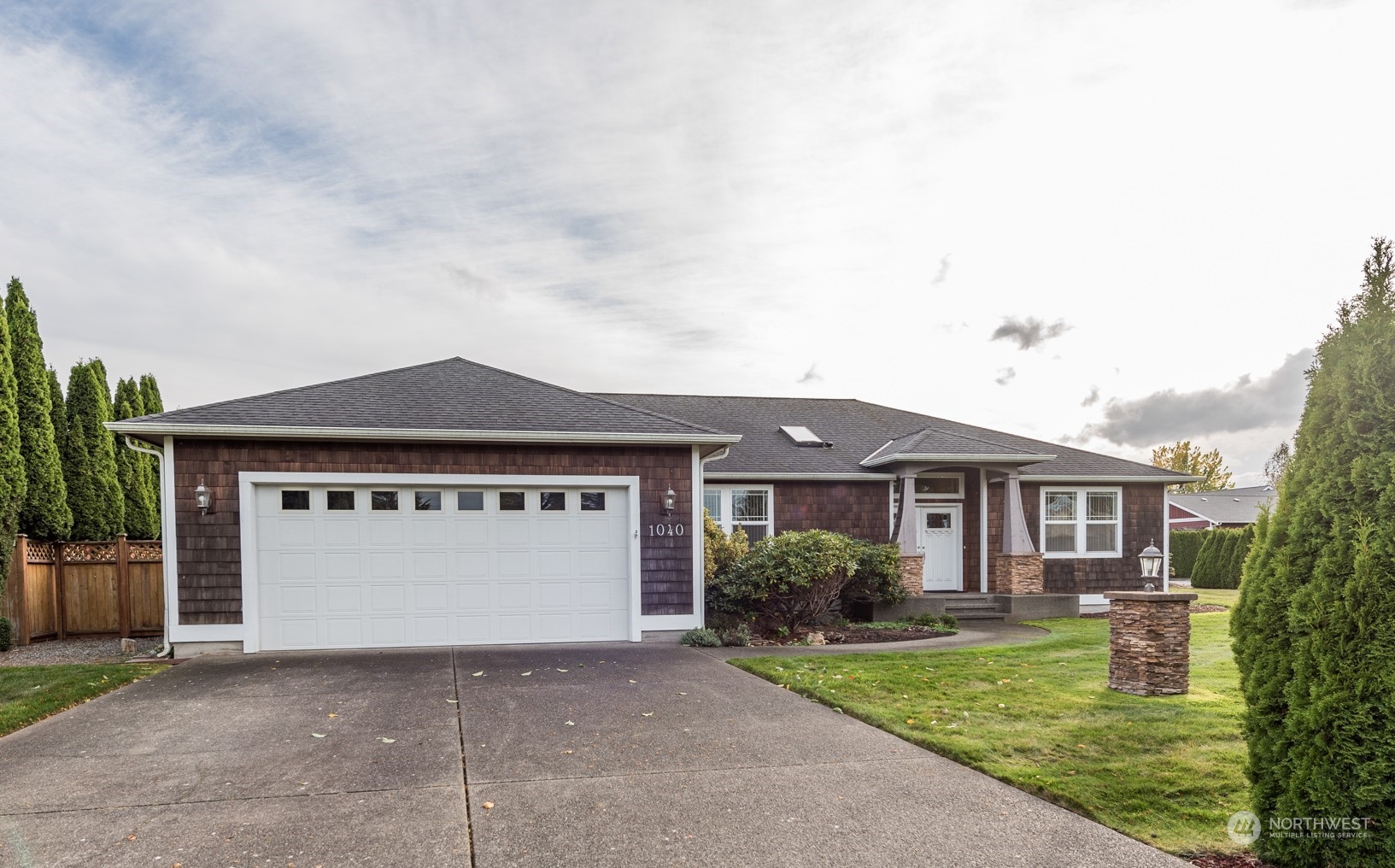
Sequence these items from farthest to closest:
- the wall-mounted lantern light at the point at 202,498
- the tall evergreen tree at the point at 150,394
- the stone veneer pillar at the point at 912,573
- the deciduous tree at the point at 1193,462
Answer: the deciduous tree at the point at 1193,462, the tall evergreen tree at the point at 150,394, the stone veneer pillar at the point at 912,573, the wall-mounted lantern light at the point at 202,498

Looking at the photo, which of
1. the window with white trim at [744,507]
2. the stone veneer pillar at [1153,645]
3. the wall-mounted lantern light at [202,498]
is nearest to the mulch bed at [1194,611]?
the window with white trim at [744,507]

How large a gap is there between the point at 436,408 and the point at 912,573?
8.81 metres

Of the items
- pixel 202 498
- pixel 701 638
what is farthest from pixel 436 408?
pixel 701 638

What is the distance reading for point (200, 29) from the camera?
9789 mm

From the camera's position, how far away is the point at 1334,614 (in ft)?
11.4

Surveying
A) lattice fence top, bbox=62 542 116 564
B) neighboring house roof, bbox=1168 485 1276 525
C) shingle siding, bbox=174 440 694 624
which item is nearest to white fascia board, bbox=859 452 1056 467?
shingle siding, bbox=174 440 694 624

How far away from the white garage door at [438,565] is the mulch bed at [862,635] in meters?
2.44

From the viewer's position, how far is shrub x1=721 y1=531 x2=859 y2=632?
11.8m

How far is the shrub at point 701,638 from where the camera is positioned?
10.8m

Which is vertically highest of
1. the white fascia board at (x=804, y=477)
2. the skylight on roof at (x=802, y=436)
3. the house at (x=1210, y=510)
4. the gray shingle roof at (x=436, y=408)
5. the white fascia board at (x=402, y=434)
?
the gray shingle roof at (x=436, y=408)

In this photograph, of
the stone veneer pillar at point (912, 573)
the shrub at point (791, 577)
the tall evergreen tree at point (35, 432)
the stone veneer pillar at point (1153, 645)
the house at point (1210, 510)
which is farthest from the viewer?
the house at point (1210, 510)

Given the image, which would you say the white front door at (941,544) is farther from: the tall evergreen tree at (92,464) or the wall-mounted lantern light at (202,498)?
the tall evergreen tree at (92,464)

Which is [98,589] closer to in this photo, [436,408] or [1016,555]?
[436,408]

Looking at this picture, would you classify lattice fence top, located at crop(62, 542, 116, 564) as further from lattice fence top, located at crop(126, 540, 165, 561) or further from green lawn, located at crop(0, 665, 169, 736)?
green lawn, located at crop(0, 665, 169, 736)
